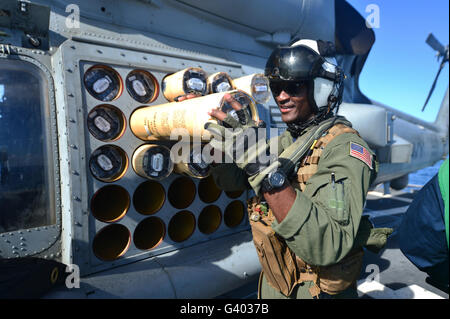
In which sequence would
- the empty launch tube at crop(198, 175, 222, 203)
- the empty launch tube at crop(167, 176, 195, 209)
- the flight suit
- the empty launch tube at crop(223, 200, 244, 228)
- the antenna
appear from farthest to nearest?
the antenna
the empty launch tube at crop(223, 200, 244, 228)
the empty launch tube at crop(198, 175, 222, 203)
the empty launch tube at crop(167, 176, 195, 209)
the flight suit

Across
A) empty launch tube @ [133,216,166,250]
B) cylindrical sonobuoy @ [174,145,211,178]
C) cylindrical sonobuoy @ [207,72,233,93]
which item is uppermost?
cylindrical sonobuoy @ [207,72,233,93]

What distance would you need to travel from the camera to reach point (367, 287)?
11.4 ft

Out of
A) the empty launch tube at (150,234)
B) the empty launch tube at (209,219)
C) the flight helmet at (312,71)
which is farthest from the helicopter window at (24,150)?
the flight helmet at (312,71)

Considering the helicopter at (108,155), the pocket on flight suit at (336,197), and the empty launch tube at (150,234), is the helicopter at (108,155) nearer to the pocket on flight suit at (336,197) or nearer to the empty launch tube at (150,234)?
the empty launch tube at (150,234)

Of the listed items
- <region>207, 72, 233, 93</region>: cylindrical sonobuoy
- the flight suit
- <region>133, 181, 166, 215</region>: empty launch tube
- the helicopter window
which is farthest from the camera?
<region>133, 181, 166, 215</region>: empty launch tube

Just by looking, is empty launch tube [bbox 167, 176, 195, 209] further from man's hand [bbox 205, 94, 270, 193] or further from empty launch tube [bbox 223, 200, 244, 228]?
man's hand [bbox 205, 94, 270, 193]

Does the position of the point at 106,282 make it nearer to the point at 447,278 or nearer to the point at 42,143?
the point at 42,143

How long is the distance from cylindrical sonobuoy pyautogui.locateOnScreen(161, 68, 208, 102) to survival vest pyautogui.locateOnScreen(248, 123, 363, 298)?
1.28 metres

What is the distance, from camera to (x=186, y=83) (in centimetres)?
247

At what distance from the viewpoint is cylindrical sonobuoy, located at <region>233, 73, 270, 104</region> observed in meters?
2.63

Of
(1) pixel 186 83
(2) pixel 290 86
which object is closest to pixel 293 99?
(2) pixel 290 86

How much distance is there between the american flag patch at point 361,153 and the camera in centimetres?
136

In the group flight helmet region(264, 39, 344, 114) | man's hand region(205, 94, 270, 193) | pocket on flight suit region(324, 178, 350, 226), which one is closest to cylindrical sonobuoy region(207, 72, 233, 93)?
flight helmet region(264, 39, 344, 114)

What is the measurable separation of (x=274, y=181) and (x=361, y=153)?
0.51 meters
